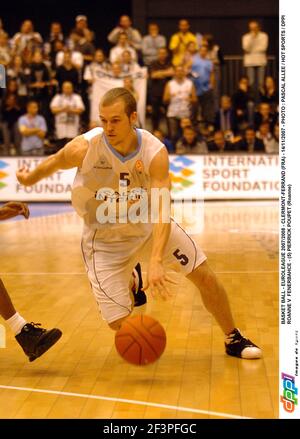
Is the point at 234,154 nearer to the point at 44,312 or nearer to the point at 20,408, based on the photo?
the point at 44,312

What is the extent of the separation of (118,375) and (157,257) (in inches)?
39.9

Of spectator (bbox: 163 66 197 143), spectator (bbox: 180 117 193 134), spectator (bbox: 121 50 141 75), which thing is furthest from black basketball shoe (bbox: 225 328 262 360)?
spectator (bbox: 121 50 141 75)

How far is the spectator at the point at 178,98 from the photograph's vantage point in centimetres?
1725

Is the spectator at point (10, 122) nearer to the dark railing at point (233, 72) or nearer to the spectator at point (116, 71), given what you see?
the spectator at point (116, 71)

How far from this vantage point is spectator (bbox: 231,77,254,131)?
17.8 m

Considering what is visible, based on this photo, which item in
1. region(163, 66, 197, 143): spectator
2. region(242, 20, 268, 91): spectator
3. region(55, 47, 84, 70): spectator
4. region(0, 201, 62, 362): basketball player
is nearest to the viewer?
region(0, 201, 62, 362): basketball player

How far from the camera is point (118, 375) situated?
5691 mm

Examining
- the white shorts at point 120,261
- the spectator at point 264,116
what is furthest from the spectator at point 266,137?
the white shorts at point 120,261

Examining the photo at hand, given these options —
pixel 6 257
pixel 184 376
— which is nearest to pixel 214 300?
pixel 184 376

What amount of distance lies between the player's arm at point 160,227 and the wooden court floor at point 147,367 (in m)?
0.72

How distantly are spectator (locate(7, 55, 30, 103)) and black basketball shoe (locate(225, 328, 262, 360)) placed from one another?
1244cm

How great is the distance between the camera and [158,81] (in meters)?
17.5

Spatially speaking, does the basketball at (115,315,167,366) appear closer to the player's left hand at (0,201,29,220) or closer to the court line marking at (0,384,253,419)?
the court line marking at (0,384,253,419)

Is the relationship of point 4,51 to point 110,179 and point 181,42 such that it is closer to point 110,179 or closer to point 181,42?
point 181,42
